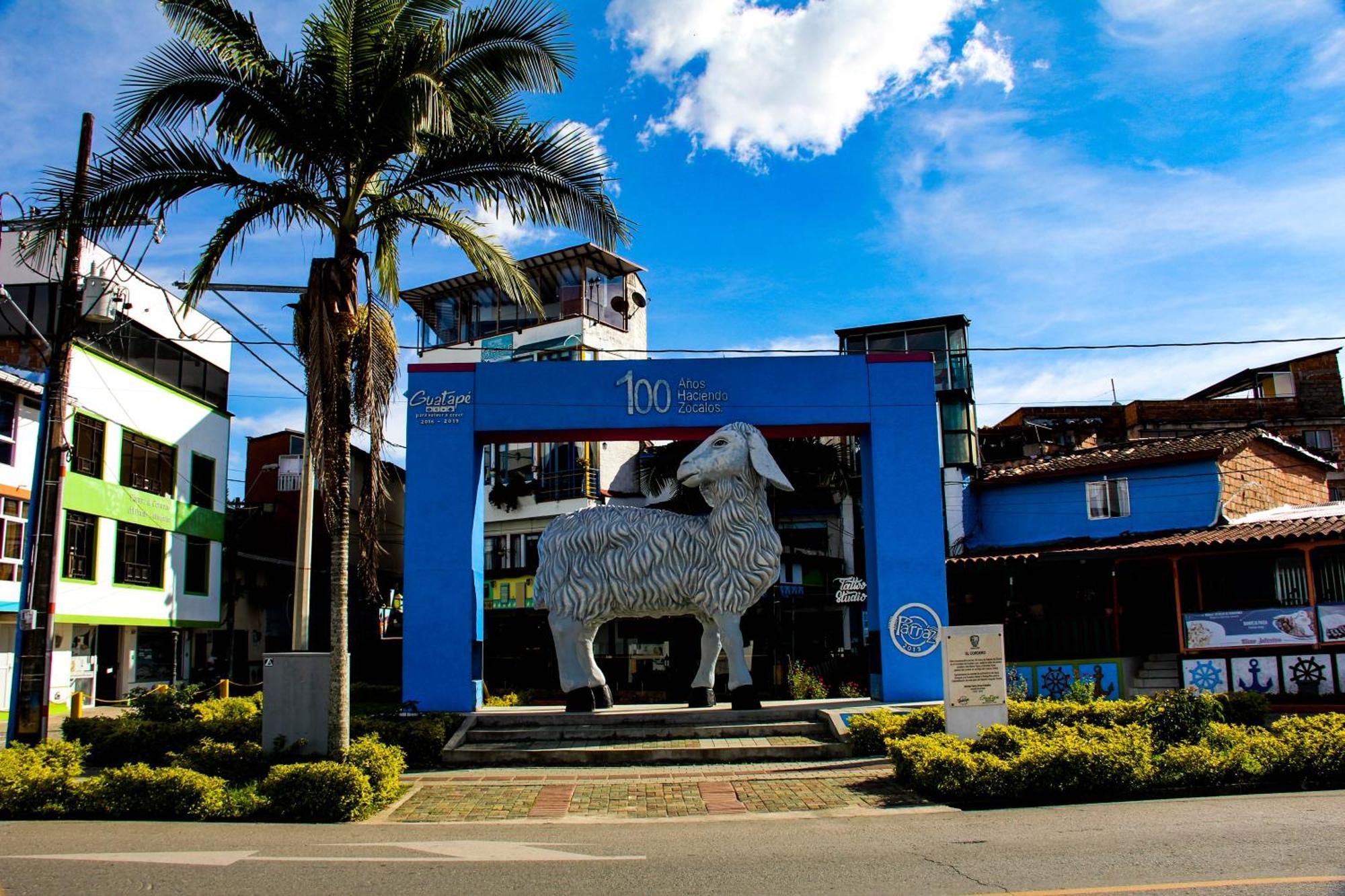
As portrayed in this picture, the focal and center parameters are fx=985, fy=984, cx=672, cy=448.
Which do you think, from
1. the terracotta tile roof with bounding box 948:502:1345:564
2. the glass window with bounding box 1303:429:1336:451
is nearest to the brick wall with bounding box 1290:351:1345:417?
the glass window with bounding box 1303:429:1336:451

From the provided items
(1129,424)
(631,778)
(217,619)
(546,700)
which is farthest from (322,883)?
(1129,424)

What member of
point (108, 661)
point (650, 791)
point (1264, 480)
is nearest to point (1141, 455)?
point (1264, 480)

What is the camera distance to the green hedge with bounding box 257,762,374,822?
31.8 ft

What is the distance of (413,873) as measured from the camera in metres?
7.17

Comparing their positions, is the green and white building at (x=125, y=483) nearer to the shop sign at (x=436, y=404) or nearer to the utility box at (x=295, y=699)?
the shop sign at (x=436, y=404)

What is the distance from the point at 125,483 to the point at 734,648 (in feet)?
66.1

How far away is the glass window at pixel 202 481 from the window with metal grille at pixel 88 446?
4.46 metres

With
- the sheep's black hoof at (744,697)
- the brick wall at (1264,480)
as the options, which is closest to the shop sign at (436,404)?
the sheep's black hoof at (744,697)

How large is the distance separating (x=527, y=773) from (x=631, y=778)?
1425 millimetres

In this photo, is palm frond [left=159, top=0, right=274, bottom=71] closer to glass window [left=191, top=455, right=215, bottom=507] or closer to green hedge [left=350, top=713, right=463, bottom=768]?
green hedge [left=350, top=713, right=463, bottom=768]

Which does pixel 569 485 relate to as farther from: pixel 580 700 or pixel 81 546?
pixel 580 700

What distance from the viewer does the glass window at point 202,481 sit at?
30562 mm

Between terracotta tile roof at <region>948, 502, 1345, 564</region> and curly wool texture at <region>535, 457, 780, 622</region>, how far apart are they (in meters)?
8.91

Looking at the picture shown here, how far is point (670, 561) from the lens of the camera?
15016mm
